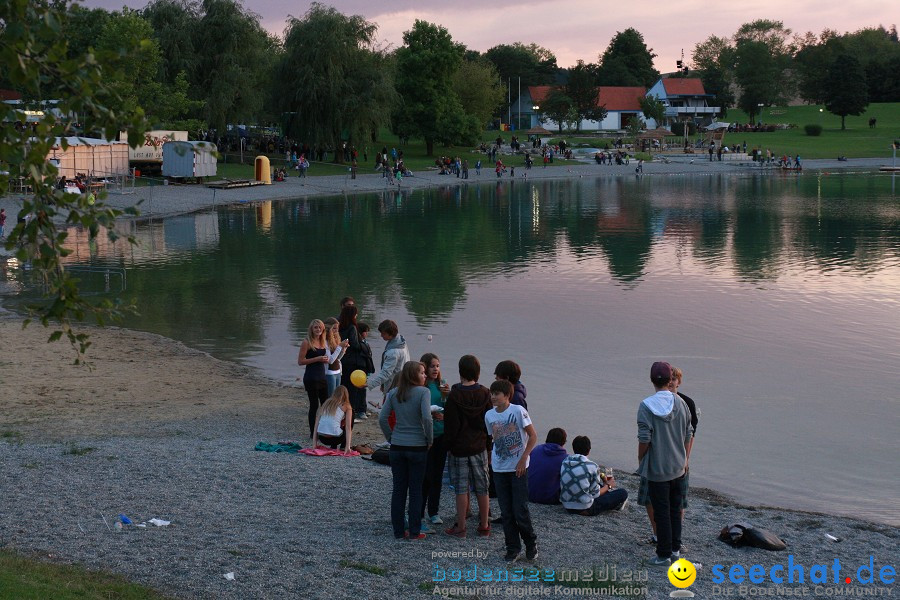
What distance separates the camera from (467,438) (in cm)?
895

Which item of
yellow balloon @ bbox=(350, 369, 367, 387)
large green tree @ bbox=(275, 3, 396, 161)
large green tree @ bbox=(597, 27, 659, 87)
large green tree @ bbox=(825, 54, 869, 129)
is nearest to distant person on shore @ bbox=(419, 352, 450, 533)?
yellow balloon @ bbox=(350, 369, 367, 387)

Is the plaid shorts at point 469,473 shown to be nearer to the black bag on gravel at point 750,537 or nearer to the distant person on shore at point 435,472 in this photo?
the distant person on shore at point 435,472

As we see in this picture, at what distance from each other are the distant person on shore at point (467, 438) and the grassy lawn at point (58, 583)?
2.75 meters

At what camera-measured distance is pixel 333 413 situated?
1238 centimetres

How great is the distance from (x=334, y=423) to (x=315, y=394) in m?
0.72

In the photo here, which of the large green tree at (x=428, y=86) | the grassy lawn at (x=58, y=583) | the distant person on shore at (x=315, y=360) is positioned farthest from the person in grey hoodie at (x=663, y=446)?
the large green tree at (x=428, y=86)

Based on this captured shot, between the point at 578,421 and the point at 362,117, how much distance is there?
5974cm

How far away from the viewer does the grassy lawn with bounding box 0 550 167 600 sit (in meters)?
7.36

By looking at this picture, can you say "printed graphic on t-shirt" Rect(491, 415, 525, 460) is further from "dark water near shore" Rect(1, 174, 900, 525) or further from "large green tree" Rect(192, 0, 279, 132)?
"large green tree" Rect(192, 0, 279, 132)

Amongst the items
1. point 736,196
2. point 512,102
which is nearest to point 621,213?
point 736,196

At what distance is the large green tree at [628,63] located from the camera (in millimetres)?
157750

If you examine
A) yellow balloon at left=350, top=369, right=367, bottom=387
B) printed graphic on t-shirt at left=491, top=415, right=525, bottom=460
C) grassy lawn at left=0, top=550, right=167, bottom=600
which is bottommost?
grassy lawn at left=0, top=550, right=167, bottom=600

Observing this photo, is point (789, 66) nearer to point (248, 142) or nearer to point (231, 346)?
point (248, 142)

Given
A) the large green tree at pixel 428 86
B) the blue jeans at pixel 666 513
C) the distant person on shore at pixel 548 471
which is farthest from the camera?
the large green tree at pixel 428 86
